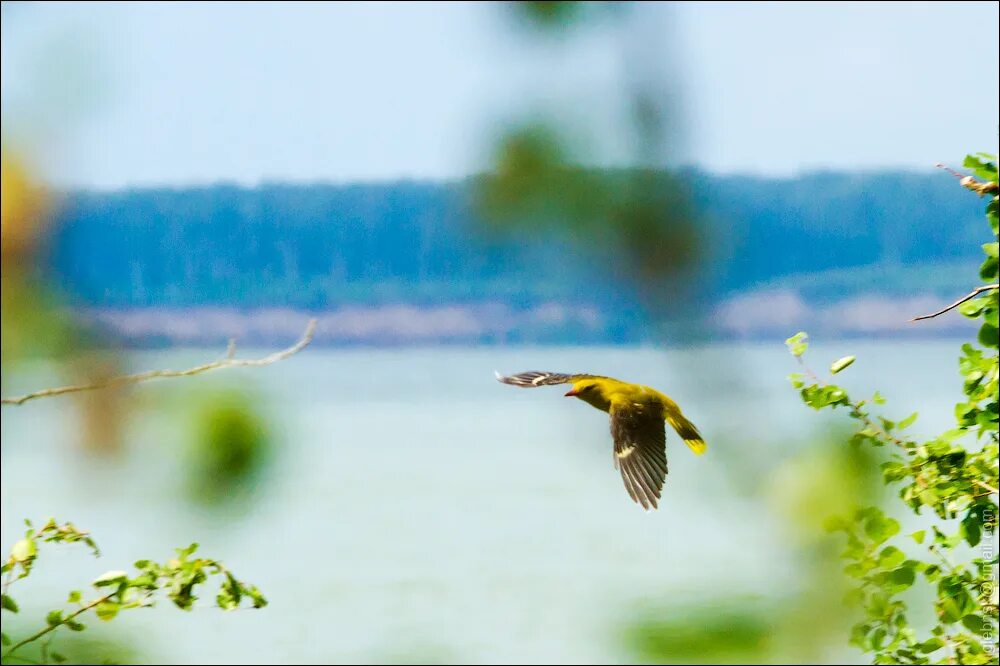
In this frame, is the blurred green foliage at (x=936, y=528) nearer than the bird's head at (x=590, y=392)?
Yes

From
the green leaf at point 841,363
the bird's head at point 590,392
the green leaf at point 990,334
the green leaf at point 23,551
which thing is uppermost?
the green leaf at point 990,334

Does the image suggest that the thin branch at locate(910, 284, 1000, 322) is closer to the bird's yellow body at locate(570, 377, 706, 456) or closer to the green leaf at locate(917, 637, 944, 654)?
the green leaf at locate(917, 637, 944, 654)

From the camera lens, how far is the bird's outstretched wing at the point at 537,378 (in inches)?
69.8

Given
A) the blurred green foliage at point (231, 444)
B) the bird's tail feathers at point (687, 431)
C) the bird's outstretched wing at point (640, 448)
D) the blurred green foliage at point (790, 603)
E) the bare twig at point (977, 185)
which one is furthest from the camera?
the blurred green foliage at point (231, 444)

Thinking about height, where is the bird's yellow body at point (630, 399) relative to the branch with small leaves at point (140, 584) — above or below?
above

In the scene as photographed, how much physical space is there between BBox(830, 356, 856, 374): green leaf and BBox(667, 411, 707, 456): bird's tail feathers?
0.74 m

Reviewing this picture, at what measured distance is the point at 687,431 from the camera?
1879 mm

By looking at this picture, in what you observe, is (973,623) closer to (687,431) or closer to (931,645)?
(931,645)

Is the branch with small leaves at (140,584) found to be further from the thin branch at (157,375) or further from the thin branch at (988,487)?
the thin branch at (988,487)

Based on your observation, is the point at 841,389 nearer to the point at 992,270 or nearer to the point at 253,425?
the point at 992,270

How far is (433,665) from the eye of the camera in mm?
4836

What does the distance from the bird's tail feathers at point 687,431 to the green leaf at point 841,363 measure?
74 centimetres

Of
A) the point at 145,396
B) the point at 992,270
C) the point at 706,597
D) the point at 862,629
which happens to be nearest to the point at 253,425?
the point at 145,396

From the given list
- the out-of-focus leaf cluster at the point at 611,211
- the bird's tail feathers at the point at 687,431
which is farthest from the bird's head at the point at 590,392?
the out-of-focus leaf cluster at the point at 611,211
